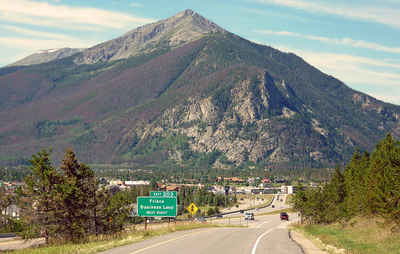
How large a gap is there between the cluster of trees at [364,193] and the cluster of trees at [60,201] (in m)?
28.3

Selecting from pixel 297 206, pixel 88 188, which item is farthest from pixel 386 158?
pixel 297 206

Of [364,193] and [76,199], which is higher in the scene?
[364,193]

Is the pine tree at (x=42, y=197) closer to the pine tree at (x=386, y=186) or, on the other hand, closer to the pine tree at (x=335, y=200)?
the pine tree at (x=386, y=186)

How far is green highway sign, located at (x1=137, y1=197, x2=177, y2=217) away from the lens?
68.3 metres

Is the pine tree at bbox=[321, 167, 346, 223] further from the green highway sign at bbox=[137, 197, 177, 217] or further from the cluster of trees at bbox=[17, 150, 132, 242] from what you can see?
the cluster of trees at bbox=[17, 150, 132, 242]

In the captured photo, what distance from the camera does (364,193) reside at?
239 feet

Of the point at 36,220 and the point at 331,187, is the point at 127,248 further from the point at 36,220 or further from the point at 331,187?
the point at 331,187

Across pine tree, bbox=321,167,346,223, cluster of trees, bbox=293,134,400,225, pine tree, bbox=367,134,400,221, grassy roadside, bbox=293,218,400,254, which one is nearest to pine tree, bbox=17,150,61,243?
grassy roadside, bbox=293,218,400,254

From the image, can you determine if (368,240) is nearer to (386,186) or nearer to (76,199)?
(386,186)

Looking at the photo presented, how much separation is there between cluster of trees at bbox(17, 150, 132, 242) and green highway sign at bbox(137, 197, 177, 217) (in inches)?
219

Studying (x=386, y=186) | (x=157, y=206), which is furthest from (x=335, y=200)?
(x=386, y=186)

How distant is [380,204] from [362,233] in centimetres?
458

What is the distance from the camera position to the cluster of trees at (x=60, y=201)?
2477 inches

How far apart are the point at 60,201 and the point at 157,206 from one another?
34.9 ft
